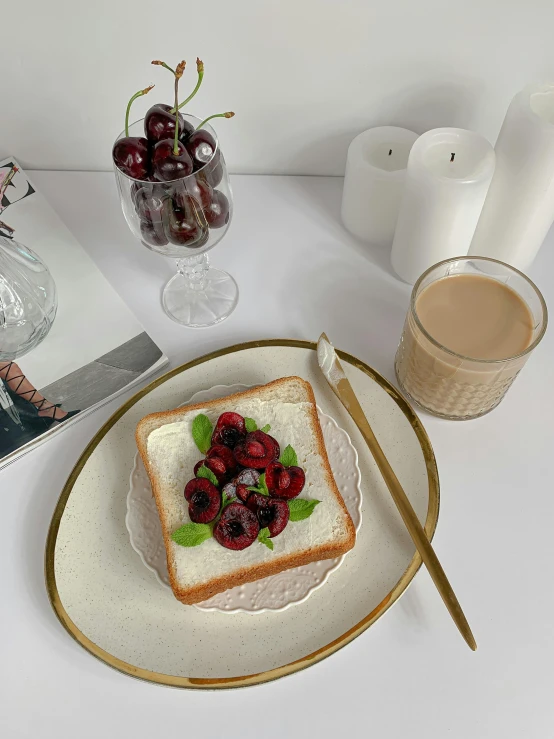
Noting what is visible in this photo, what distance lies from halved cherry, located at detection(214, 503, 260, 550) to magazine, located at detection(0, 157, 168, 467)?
0.29 m

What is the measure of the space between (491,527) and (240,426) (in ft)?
1.20

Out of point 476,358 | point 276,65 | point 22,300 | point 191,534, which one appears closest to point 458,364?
point 476,358

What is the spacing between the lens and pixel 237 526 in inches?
29.2

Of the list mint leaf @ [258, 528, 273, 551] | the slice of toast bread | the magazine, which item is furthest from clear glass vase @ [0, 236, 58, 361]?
mint leaf @ [258, 528, 273, 551]

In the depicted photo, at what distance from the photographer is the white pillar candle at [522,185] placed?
2.71 feet

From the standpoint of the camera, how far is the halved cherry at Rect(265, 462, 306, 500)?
769mm

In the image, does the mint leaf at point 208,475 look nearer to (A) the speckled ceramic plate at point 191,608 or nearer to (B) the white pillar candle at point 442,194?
(A) the speckled ceramic plate at point 191,608

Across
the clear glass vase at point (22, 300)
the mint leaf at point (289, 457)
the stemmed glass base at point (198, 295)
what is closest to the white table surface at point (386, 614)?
the stemmed glass base at point (198, 295)

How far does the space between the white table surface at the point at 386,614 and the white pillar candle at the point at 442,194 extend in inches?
4.0

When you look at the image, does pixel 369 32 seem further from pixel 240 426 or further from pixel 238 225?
pixel 240 426

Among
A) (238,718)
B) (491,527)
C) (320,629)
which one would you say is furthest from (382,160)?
(238,718)

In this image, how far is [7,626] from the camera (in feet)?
2.56

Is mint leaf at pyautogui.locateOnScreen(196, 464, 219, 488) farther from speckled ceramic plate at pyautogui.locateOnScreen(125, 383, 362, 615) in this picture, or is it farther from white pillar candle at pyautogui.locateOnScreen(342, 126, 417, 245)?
white pillar candle at pyautogui.locateOnScreen(342, 126, 417, 245)

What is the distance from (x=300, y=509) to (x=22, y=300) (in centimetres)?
54
